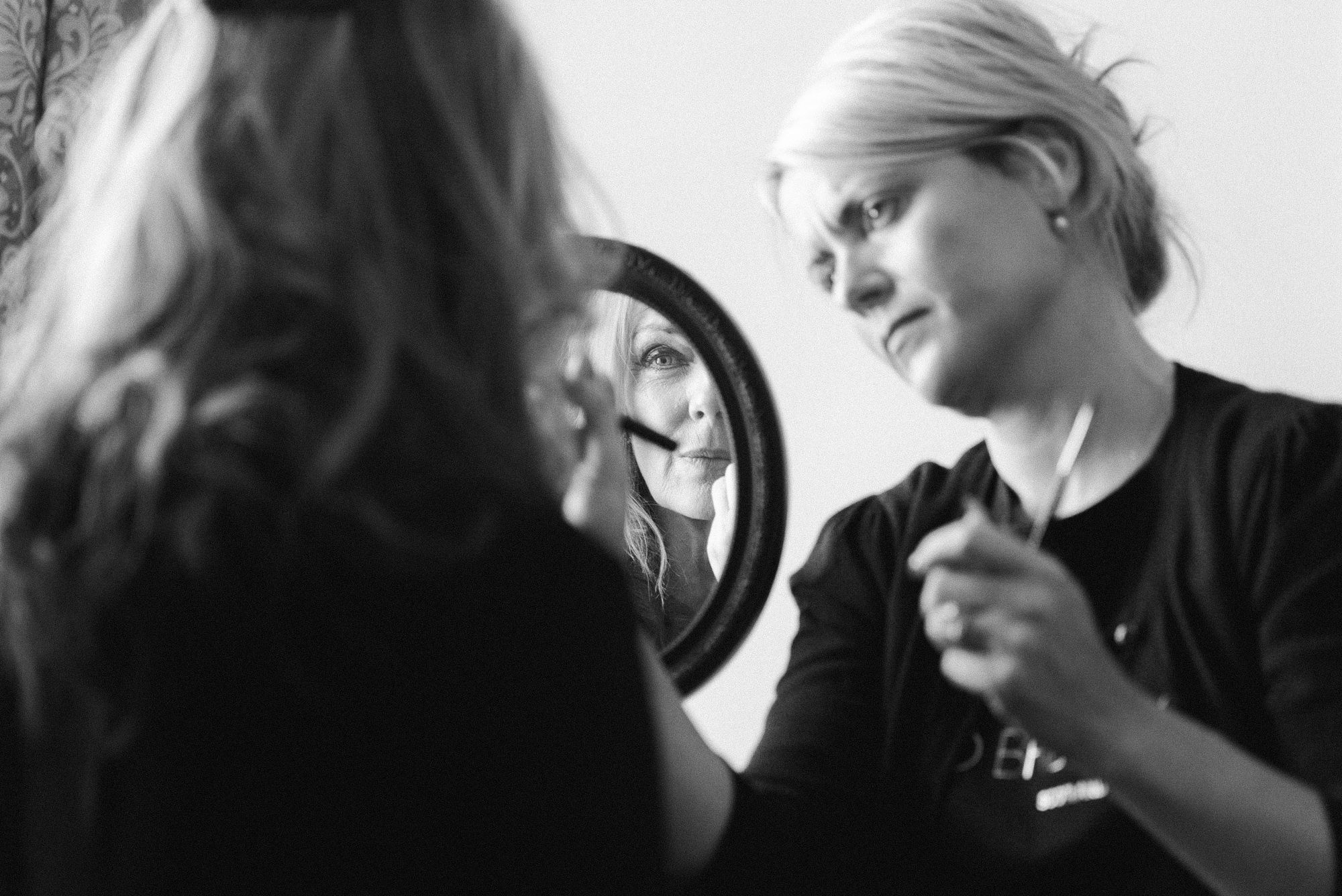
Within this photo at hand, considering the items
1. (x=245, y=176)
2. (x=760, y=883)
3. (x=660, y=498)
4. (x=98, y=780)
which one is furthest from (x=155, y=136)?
(x=660, y=498)

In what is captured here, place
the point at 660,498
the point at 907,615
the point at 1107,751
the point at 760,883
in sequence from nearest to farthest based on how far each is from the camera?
the point at 1107,751, the point at 760,883, the point at 907,615, the point at 660,498

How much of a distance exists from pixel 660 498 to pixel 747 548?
0.09m

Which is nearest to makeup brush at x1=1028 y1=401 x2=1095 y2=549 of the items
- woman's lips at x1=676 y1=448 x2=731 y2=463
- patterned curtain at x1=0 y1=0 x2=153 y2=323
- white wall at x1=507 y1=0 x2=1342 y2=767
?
white wall at x1=507 y1=0 x2=1342 y2=767

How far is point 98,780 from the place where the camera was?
0.55 meters

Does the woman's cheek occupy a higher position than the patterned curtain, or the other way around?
the patterned curtain

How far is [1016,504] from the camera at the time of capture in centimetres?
93

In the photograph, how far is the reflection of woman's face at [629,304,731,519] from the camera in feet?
3.74

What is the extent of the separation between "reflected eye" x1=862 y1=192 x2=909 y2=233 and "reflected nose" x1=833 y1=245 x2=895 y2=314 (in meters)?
0.01

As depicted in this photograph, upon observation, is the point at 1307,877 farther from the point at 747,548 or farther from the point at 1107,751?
the point at 747,548

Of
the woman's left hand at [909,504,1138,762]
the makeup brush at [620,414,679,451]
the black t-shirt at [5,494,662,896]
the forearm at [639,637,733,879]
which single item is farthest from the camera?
the makeup brush at [620,414,679,451]

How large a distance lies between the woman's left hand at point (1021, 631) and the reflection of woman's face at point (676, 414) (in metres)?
0.47

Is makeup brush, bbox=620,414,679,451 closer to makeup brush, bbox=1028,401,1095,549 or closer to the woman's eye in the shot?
the woman's eye

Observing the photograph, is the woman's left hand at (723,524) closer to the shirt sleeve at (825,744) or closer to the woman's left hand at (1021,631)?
the shirt sleeve at (825,744)

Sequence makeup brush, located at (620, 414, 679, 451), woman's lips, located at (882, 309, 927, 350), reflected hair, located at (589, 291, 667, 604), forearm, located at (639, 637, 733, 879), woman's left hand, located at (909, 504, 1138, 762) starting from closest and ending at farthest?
woman's left hand, located at (909, 504, 1138, 762) < forearm, located at (639, 637, 733, 879) < woman's lips, located at (882, 309, 927, 350) < makeup brush, located at (620, 414, 679, 451) < reflected hair, located at (589, 291, 667, 604)
